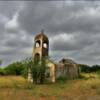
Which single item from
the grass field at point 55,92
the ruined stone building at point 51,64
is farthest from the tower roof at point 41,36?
the grass field at point 55,92

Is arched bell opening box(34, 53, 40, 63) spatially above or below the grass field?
above

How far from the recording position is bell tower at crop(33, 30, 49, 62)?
4047 cm

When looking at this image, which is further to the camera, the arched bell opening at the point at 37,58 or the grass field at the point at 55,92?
the arched bell opening at the point at 37,58

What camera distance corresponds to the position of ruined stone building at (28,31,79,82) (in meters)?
39.3

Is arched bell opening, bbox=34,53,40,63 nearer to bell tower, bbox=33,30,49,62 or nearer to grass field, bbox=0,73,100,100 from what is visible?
bell tower, bbox=33,30,49,62

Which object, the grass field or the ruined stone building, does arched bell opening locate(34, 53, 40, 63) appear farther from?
the grass field

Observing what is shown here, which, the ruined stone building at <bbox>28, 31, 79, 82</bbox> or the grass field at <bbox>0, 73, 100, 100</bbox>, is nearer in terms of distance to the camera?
the grass field at <bbox>0, 73, 100, 100</bbox>

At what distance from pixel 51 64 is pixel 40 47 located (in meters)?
3.34

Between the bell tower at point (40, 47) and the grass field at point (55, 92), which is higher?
the bell tower at point (40, 47)

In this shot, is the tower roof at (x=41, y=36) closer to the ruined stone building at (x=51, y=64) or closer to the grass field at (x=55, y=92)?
the ruined stone building at (x=51, y=64)

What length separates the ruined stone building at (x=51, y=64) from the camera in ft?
129

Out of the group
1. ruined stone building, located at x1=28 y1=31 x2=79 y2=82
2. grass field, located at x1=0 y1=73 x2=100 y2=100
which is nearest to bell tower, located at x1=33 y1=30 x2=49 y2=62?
ruined stone building, located at x1=28 y1=31 x2=79 y2=82

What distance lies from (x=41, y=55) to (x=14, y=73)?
21301 millimetres

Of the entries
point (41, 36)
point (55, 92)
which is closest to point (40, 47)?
point (41, 36)
